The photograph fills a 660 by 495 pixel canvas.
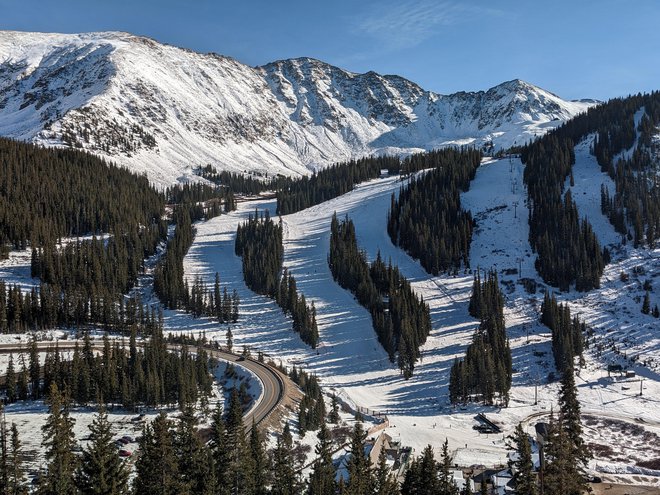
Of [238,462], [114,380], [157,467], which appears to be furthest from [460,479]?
[114,380]

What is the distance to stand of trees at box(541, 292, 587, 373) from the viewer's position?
4975 inches

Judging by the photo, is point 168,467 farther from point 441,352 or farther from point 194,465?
point 441,352

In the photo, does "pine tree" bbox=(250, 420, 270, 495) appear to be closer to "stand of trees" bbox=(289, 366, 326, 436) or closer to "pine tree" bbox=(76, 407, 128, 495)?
"pine tree" bbox=(76, 407, 128, 495)

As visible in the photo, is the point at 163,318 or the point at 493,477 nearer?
the point at 493,477

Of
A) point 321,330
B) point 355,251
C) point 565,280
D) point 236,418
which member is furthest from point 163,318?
point 565,280

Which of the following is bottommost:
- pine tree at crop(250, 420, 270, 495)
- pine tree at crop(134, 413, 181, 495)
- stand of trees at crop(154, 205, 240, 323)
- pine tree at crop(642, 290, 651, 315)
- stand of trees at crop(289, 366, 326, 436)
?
stand of trees at crop(289, 366, 326, 436)

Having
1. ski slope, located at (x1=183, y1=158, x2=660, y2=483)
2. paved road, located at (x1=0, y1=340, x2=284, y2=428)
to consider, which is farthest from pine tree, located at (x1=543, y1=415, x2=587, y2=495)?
paved road, located at (x1=0, y1=340, x2=284, y2=428)

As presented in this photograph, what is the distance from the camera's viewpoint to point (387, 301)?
160375 millimetres

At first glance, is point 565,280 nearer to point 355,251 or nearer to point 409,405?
point 355,251

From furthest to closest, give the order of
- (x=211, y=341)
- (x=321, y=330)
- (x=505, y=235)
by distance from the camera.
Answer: (x=505, y=235), (x=321, y=330), (x=211, y=341)

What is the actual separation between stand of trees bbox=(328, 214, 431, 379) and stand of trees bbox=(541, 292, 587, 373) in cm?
3147

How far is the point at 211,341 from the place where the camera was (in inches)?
5344

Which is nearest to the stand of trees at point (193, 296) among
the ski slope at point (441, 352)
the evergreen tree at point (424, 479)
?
the ski slope at point (441, 352)

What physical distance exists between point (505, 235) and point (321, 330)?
85630 mm
